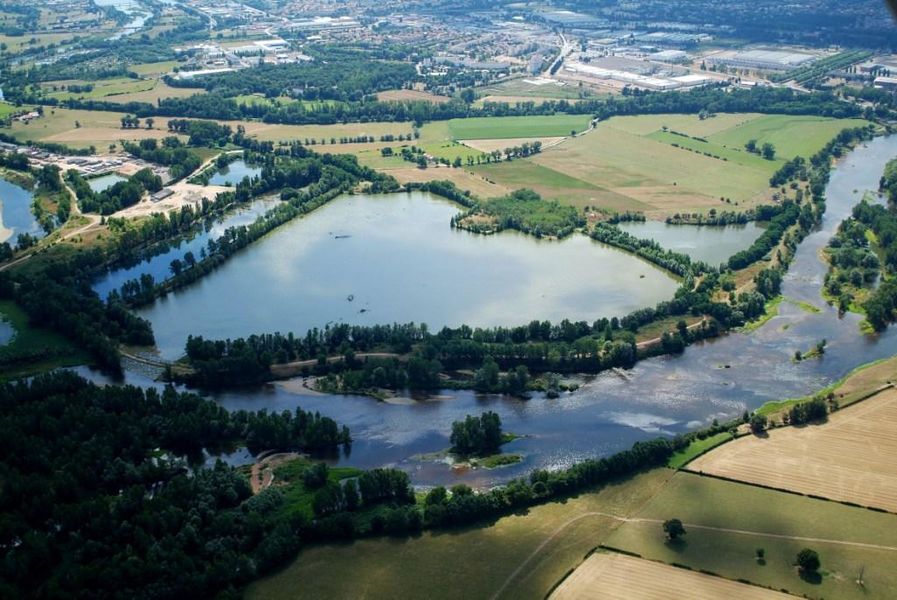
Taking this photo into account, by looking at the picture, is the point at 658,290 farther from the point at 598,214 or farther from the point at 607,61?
the point at 607,61

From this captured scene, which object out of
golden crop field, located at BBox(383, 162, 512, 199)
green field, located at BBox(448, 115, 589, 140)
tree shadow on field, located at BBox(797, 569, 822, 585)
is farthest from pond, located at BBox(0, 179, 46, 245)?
tree shadow on field, located at BBox(797, 569, 822, 585)

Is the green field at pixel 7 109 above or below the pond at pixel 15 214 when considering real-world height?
above

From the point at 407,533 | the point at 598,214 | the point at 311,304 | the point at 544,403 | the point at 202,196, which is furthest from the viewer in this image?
the point at 202,196

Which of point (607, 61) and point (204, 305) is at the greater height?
point (607, 61)

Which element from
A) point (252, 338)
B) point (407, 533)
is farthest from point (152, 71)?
point (407, 533)

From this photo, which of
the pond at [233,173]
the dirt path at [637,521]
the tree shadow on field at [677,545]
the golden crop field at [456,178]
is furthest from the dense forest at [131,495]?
the pond at [233,173]

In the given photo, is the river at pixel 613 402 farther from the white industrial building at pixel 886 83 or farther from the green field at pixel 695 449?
the white industrial building at pixel 886 83
